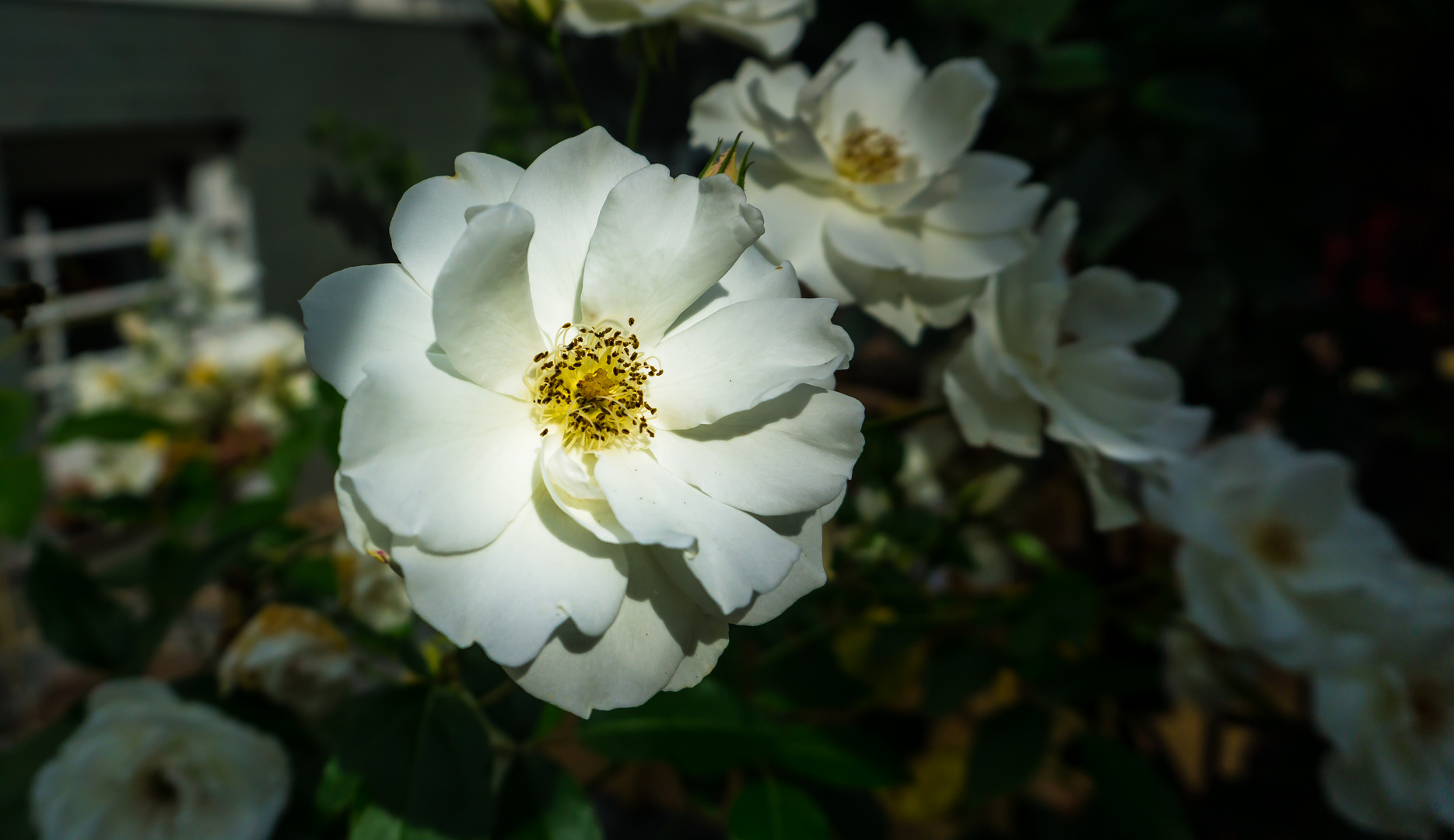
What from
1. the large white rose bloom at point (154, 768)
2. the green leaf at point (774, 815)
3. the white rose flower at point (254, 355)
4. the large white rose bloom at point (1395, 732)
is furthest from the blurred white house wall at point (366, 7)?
the large white rose bloom at point (1395, 732)

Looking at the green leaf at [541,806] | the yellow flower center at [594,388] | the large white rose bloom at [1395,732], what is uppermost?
the yellow flower center at [594,388]

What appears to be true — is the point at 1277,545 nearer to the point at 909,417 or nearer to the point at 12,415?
the point at 909,417

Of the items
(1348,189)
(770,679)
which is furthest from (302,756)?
(1348,189)

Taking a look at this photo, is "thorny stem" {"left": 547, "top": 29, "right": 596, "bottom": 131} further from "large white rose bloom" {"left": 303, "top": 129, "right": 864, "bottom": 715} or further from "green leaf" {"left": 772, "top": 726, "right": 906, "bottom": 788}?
"green leaf" {"left": 772, "top": 726, "right": 906, "bottom": 788}

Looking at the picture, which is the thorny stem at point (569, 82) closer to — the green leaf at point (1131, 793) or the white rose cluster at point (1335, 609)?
the white rose cluster at point (1335, 609)

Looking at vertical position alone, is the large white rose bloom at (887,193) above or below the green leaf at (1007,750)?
above

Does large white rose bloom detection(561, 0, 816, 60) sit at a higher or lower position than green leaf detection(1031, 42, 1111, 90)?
higher

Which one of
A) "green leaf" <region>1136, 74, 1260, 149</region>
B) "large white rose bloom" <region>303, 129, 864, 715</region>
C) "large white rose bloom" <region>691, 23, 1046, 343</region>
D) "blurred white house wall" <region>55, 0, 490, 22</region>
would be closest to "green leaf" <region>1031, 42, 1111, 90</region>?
"green leaf" <region>1136, 74, 1260, 149</region>
